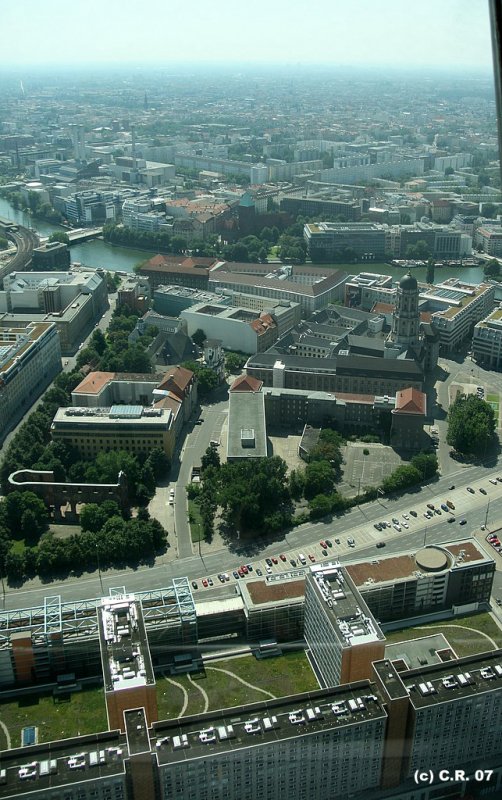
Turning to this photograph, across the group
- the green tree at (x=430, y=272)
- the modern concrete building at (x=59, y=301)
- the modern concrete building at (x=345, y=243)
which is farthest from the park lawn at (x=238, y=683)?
the modern concrete building at (x=345, y=243)

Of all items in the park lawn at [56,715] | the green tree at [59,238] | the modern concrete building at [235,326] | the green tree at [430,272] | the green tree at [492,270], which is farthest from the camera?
the green tree at [59,238]

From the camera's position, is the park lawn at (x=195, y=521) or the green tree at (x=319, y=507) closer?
the park lawn at (x=195, y=521)

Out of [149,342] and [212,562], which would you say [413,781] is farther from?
[149,342]

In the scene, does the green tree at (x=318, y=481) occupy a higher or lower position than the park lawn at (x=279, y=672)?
higher

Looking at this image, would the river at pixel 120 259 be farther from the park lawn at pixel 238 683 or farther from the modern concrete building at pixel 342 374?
the park lawn at pixel 238 683

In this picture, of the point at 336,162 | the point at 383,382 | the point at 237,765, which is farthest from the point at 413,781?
the point at 336,162

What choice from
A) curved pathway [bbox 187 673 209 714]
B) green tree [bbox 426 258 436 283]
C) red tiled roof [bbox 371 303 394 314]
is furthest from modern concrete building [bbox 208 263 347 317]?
curved pathway [bbox 187 673 209 714]

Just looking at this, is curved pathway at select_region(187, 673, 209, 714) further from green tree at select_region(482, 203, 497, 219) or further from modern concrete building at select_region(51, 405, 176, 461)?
green tree at select_region(482, 203, 497, 219)
